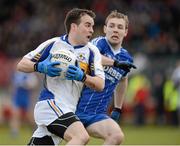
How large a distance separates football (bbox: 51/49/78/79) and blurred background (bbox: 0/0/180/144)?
1026cm

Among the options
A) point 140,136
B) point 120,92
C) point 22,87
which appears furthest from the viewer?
point 22,87

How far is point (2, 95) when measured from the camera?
22.6 meters

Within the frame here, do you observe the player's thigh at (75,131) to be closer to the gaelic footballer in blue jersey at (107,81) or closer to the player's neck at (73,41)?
the player's neck at (73,41)

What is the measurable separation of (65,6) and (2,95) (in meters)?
5.69

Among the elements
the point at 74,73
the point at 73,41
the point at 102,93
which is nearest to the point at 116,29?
the point at 102,93

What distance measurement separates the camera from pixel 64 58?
28.0 ft

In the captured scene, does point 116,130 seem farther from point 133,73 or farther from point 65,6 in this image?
point 65,6

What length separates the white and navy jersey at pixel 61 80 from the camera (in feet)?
28.7

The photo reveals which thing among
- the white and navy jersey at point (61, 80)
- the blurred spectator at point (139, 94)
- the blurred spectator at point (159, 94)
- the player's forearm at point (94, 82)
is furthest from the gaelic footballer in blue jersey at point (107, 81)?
the blurred spectator at point (159, 94)

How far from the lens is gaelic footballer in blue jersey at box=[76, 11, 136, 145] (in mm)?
9859

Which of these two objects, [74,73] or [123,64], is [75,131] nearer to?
[74,73]

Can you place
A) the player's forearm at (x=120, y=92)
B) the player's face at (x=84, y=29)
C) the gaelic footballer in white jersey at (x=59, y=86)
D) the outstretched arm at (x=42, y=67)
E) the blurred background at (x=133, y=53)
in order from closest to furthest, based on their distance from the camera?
1. the outstretched arm at (x=42, y=67)
2. the gaelic footballer in white jersey at (x=59, y=86)
3. the player's face at (x=84, y=29)
4. the player's forearm at (x=120, y=92)
5. the blurred background at (x=133, y=53)

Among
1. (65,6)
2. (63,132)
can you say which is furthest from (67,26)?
(65,6)

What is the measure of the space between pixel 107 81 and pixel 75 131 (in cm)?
186
